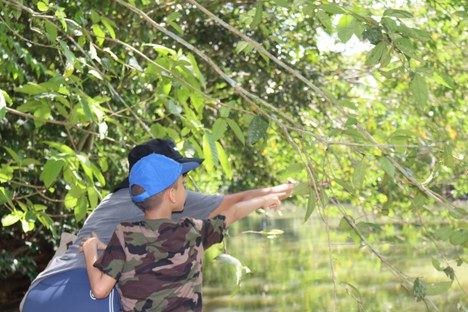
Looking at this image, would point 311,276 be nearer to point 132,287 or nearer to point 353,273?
point 353,273

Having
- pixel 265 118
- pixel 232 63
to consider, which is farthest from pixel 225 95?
pixel 265 118

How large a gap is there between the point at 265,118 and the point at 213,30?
24.3ft

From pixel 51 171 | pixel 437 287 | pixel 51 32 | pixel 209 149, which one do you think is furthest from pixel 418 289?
pixel 51 32

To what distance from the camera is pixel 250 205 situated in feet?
9.32

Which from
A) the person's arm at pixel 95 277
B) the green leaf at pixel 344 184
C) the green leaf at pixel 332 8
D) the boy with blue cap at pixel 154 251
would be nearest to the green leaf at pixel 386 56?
the green leaf at pixel 332 8

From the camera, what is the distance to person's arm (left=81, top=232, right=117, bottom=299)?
2633 millimetres

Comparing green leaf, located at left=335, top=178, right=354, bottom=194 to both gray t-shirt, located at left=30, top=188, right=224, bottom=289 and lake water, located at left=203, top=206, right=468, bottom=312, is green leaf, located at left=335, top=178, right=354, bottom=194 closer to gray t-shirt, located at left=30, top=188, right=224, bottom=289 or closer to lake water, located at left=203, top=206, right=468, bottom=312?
gray t-shirt, located at left=30, top=188, right=224, bottom=289

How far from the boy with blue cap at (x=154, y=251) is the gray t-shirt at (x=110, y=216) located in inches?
3.2

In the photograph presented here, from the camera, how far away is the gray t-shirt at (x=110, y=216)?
9.03 ft

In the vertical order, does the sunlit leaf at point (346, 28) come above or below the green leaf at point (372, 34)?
above

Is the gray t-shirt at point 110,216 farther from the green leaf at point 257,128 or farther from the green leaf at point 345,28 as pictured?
the green leaf at point 345,28

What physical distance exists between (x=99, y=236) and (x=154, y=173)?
304 millimetres

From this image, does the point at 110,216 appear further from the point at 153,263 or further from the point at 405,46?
the point at 405,46

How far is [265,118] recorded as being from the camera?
3055 millimetres
